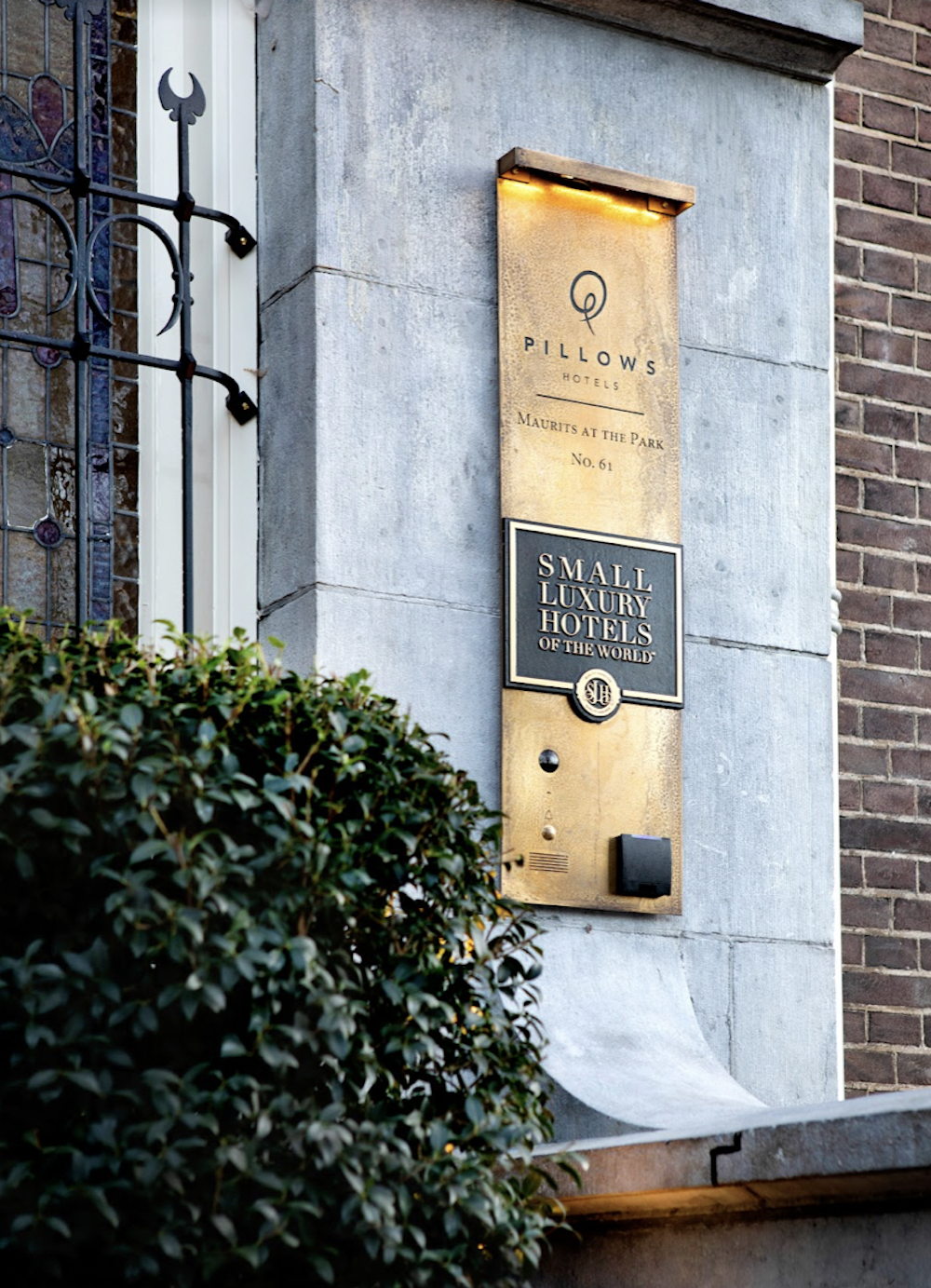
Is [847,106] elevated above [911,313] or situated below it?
above

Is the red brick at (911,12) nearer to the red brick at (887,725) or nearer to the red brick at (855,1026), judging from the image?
the red brick at (887,725)

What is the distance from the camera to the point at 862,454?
7152 mm

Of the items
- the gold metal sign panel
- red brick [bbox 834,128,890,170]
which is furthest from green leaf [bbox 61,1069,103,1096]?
red brick [bbox 834,128,890,170]

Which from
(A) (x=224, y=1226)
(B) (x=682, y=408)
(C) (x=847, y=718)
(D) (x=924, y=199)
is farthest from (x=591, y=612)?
(D) (x=924, y=199)

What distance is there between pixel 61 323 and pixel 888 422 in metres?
2.87

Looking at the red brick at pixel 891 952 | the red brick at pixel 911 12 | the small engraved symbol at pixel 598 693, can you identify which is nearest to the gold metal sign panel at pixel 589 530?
the small engraved symbol at pixel 598 693

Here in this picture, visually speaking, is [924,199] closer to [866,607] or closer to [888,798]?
[866,607]

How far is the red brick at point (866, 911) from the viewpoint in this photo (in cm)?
689

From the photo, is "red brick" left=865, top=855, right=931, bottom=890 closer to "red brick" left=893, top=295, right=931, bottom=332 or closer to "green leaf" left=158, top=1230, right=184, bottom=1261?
"red brick" left=893, top=295, right=931, bottom=332

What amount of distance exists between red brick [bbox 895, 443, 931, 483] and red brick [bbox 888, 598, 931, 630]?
0.42 metres

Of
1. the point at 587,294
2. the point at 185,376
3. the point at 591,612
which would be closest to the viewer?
the point at 185,376

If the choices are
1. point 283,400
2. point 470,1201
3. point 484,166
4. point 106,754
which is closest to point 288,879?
point 106,754

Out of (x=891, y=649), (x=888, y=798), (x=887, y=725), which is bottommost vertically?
(x=888, y=798)

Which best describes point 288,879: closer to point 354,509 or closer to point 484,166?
point 354,509
